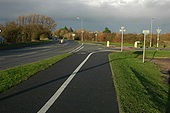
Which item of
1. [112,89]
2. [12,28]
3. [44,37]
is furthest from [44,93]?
[44,37]

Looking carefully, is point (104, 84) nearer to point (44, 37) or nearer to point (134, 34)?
point (134, 34)

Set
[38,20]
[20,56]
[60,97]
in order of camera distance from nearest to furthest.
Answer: [60,97] → [20,56] → [38,20]

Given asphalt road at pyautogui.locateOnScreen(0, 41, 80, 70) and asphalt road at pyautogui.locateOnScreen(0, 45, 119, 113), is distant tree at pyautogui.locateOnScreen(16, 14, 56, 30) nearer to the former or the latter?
asphalt road at pyautogui.locateOnScreen(0, 41, 80, 70)

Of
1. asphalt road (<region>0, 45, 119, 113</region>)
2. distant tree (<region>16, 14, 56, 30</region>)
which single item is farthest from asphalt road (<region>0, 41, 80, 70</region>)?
distant tree (<region>16, 14, 56, 30</region>)

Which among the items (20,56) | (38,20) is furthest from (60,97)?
(38,20)

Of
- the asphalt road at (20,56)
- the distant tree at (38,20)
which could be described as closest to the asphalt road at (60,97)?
the asphalt road at (20,56)

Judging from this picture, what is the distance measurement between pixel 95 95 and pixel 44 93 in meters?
1.68

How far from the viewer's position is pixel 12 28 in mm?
35500

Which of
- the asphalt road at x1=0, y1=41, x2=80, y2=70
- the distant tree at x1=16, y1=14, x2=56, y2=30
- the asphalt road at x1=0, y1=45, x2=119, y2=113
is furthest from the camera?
the distant tree at x1=16, y1=14, x2=56, y2=30

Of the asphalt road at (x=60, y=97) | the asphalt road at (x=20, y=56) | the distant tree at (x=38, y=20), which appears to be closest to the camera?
the asphalt road at (x=60, y=97)

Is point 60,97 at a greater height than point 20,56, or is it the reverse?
point 20,56

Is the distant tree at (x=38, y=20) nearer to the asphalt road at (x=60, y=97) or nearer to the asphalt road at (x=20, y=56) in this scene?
the asphalt road at (x=20, y=56)

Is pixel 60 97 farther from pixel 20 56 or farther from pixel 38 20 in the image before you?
pixel 38 20

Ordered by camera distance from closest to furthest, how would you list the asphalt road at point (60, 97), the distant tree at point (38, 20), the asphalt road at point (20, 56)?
the asphalt road at point (60, 97)
the asphalt road at point (20, 56)
the distant tree at point (38, 20)
